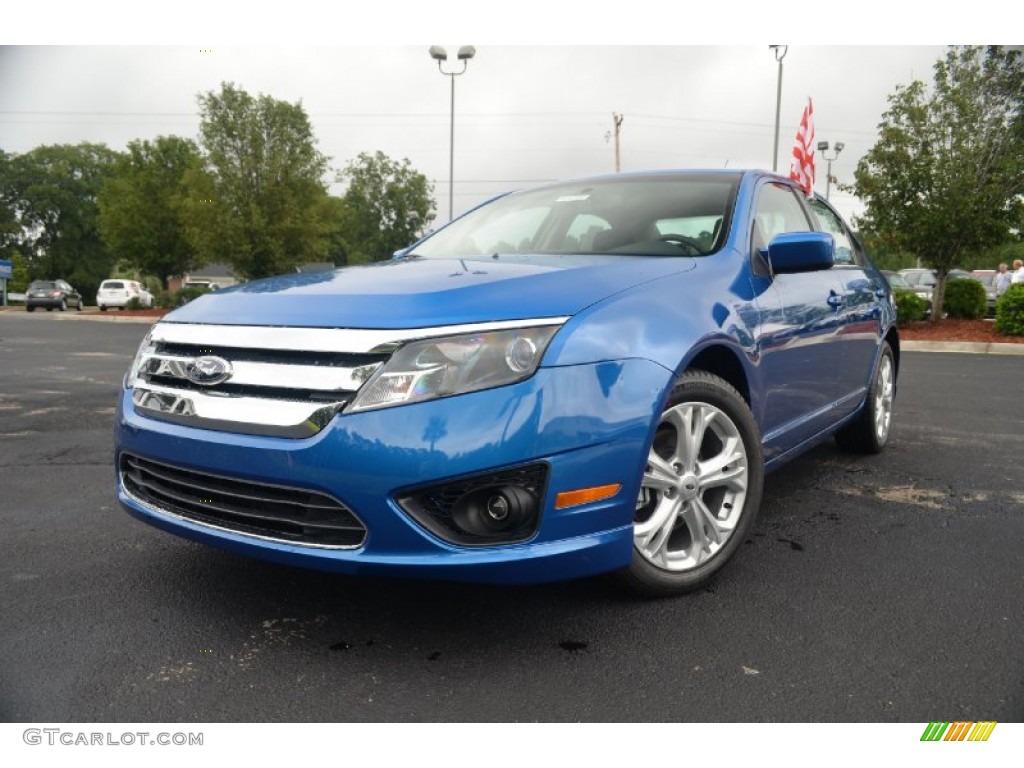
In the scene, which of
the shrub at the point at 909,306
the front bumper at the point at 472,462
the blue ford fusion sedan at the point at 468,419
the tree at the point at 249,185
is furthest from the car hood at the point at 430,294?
the tree at the point at 249,185

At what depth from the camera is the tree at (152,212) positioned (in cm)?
3522

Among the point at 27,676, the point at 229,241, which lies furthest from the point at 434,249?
the point at 229,241

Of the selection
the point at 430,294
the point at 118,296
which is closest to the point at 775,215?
the point at 430,294

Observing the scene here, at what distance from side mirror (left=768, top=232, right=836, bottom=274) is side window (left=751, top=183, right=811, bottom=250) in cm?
11

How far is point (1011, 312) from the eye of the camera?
13742mm

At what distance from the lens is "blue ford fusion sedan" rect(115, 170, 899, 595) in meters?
2.05

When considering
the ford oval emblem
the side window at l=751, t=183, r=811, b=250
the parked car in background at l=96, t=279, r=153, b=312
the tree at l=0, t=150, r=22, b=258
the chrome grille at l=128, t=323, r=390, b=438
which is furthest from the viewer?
the tree at l=0, t=150, r=22, b=258

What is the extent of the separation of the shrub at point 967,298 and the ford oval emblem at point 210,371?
55.4 feet

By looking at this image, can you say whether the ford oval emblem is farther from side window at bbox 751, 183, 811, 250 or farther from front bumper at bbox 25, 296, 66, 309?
front bumper at bbox 25, 296, 66, 309

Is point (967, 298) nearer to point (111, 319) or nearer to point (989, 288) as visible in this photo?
point (989, 288)

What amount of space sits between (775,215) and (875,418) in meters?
1.69

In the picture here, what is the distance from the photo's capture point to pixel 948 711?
1.93 meters
